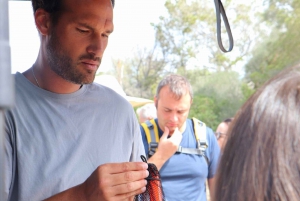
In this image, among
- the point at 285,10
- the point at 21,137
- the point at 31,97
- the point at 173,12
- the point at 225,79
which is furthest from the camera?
the point at 173,12

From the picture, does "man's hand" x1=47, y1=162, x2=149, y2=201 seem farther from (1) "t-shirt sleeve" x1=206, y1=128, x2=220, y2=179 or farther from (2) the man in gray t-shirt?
(1) "t-shirt sleeve" x1=206, y1=128, x2=220, y2=179

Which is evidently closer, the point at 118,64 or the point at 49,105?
the point at 49,105

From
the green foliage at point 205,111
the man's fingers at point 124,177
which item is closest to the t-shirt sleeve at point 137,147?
the man's fingers at point 124,177

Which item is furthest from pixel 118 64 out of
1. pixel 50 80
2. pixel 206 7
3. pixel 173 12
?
pixel 50 80

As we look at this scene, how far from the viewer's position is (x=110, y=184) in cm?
140

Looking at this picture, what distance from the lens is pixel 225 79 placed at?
21.7 metres

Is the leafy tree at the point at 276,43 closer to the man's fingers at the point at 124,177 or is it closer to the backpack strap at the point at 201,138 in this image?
the backpack strap at the point at 201,138

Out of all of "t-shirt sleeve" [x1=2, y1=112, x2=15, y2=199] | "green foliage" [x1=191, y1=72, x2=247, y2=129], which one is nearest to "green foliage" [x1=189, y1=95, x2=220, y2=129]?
"green foliage" [x1=191, y1=72, x2=247, y2=129]

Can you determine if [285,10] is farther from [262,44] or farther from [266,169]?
[266,169]

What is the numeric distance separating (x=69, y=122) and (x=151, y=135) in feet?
4.38

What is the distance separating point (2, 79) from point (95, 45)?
3.53 feet

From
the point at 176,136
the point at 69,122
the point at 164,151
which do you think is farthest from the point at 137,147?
the point at 176,136

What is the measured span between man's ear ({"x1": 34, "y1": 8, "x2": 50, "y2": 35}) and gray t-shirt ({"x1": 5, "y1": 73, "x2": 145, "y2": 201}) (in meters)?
0.21

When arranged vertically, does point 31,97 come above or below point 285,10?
below
